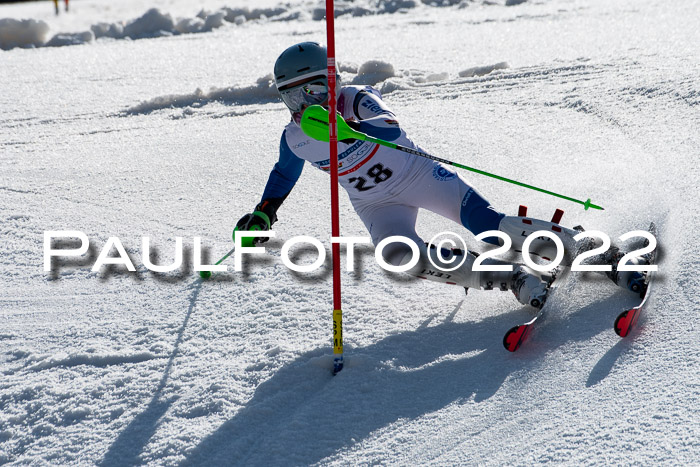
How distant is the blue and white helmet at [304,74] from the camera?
357 cm

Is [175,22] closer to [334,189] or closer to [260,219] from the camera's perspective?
[260,219]

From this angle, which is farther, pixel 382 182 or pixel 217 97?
pixel 217 97

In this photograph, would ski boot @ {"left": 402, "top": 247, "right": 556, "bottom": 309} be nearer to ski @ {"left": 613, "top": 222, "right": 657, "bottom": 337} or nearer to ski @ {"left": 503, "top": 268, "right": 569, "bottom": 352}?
ski @ {"left": 503, "top": 268, "right": 569, "bottom": 352}

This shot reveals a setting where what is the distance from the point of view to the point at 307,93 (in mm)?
3611

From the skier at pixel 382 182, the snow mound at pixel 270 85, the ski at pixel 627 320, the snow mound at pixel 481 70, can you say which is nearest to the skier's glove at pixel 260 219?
the skier at pixel 382 182

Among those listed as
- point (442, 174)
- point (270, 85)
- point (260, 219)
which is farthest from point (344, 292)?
point (270, 85)

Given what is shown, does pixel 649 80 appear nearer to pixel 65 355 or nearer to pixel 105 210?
pixel 105 210

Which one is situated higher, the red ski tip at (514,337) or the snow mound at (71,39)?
the snow mound at (71,39)

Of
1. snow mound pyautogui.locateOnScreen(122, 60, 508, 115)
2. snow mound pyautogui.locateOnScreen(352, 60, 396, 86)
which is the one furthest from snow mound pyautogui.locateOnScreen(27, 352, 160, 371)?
snow mound pyautogui.locateOnScreen(352, 60, 396, 86)

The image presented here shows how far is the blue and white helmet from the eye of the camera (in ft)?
11.7

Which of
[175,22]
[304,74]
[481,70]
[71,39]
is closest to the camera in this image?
[304,74]

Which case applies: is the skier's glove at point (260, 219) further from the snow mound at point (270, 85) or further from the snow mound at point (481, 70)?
the snow mound at point (481, 70)

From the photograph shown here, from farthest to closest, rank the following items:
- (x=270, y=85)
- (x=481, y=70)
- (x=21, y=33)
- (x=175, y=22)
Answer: (x=175, y=22), (x=21, y=33), (x=270, y=85), (x=481, y=70)

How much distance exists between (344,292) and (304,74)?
113 centimetres
